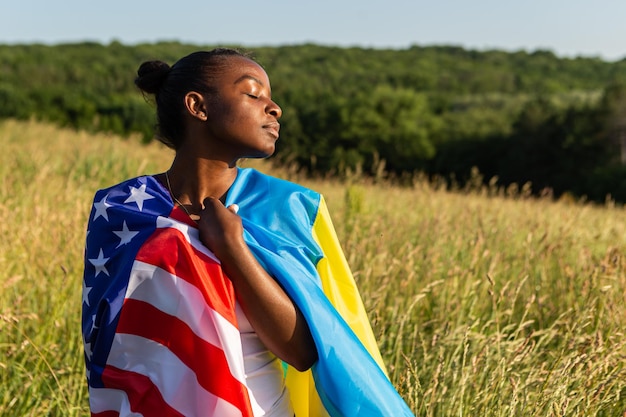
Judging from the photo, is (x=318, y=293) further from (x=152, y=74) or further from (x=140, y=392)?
(x=152, y=74)

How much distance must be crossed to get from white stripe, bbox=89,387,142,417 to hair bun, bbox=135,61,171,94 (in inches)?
30.3

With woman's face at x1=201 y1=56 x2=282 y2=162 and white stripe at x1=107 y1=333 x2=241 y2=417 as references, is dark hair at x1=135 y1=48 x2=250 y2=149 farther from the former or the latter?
white stripe at x1=107 y1=333 x2=241 y2=417

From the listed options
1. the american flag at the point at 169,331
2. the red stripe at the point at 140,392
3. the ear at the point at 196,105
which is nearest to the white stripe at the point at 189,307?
the american flag at the point at 169,331

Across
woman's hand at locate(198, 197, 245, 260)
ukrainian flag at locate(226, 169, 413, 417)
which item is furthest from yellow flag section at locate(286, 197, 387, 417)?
woman's hand at locate(198, 197, 245, 260)

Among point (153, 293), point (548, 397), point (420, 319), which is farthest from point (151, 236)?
point (420, 319)

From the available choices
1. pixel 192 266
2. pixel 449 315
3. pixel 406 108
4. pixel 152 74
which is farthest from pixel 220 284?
pixel 406 108

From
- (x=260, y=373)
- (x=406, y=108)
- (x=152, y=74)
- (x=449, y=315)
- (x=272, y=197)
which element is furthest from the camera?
(x=406, y=108)

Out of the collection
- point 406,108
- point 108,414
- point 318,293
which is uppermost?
point 318,293

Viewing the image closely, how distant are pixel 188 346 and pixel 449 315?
197cm

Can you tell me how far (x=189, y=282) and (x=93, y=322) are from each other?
0.30 m

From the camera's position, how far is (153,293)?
147 cm

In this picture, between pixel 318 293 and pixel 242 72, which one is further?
pixel 242 72

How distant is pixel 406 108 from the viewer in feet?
185

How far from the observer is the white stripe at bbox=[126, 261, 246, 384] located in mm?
1436
